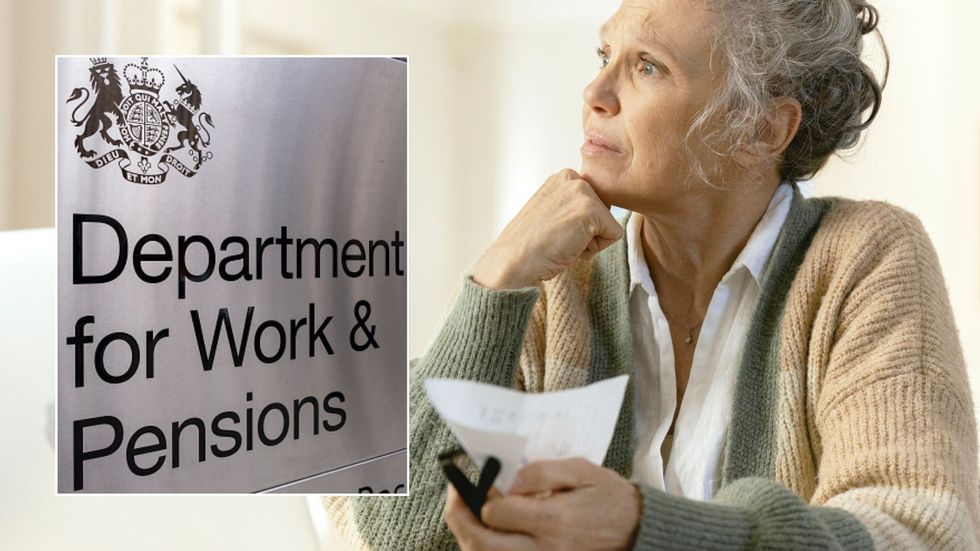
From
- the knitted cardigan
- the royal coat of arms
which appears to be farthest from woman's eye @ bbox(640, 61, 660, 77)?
the royal coat of arms

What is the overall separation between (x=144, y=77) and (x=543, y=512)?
470mm

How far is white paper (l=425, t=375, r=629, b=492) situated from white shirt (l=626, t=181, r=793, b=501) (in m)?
0.42

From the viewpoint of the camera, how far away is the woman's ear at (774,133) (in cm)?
103

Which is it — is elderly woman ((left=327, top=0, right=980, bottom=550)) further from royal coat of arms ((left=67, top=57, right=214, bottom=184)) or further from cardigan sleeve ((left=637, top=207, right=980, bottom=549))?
royal coat of arms ((left=67, top=57, right=214, bottom=184))

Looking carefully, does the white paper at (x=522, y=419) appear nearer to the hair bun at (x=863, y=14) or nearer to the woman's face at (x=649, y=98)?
the woman's face at (x=649, y=98)

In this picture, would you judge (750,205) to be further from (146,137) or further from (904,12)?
(904,12)

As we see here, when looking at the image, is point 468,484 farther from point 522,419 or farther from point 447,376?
point 447,376

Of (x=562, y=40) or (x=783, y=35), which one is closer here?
(x=783, y=35)

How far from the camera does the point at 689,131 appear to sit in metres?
0.98

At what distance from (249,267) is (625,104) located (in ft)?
1.44

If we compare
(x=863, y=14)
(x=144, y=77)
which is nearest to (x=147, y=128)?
(x=144, y=77)

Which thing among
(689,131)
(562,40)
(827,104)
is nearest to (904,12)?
(562,40)

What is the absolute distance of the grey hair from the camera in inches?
38.8

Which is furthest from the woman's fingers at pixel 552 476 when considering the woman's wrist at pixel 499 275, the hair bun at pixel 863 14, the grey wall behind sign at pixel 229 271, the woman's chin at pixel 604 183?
the hair bun at pixel 863 14
